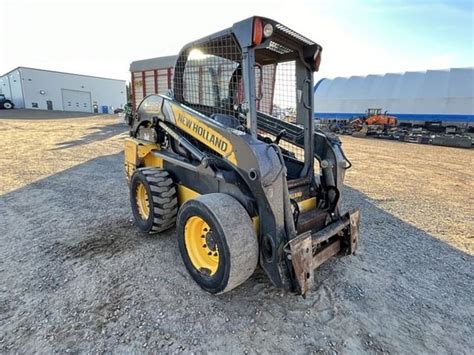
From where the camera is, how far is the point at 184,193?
11.6 ft

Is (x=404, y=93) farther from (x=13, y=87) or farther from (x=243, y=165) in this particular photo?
(x=13, y=87)

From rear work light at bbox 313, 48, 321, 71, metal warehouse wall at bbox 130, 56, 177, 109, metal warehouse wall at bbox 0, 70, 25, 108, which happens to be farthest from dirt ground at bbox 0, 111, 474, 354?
metal warehouse wall at bbox 0, 70, 25, 108

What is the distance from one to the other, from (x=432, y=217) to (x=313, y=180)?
2902mm

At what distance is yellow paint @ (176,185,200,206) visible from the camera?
3380 millimetres

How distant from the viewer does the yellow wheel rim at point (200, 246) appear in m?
2.64

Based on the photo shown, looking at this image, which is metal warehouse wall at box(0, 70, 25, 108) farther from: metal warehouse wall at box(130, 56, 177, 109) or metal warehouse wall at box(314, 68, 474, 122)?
metal warehouse wall at box(314, 68, 474, 122)

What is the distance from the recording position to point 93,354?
199 cm

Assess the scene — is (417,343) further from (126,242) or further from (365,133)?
(365,133)

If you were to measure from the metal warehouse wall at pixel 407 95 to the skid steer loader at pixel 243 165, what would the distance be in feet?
79.3

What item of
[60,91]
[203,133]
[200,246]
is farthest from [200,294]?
[60,91]

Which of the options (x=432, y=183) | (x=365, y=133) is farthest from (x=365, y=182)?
(x=365, y=133)

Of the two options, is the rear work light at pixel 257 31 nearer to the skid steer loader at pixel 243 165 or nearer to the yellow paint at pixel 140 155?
the skid steer loader at pixel 243 165

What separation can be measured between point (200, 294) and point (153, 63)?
473 inches

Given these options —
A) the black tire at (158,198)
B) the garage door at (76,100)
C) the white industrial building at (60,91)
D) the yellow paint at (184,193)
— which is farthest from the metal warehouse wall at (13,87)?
the yellow paint at (184,193)
